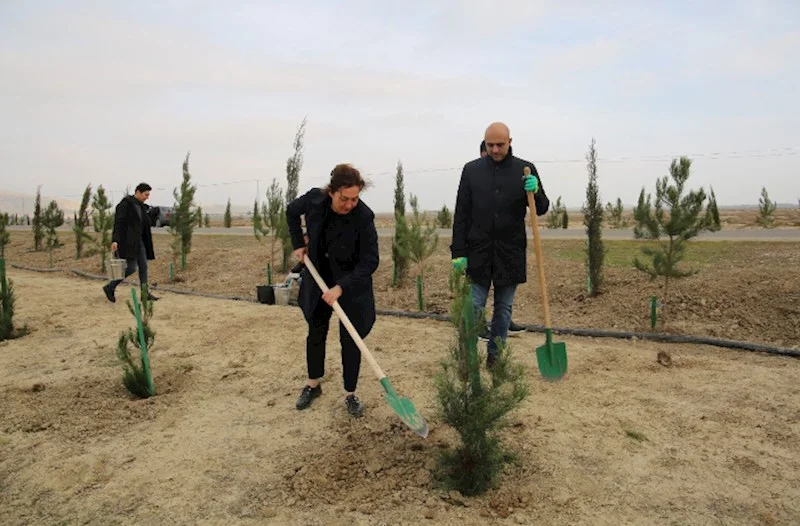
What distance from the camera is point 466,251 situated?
4000mm

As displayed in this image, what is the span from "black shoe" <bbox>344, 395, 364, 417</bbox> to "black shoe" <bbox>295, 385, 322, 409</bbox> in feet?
1.01

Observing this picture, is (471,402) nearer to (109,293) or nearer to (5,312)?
(5,312)

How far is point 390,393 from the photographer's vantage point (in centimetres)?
303

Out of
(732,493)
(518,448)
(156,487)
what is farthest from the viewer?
(518,448)

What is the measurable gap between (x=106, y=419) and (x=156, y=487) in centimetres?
107

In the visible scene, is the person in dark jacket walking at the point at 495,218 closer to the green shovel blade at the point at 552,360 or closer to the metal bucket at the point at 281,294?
the green shovel blade at the point at 552,360

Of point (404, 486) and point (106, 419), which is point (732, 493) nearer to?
point (404, 486)

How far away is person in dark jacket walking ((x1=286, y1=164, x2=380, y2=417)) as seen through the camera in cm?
336

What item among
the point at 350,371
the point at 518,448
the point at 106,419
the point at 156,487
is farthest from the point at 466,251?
the point at 106,419

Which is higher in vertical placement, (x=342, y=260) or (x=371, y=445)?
(x=342, y=260)

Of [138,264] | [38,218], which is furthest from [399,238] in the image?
[38,218]

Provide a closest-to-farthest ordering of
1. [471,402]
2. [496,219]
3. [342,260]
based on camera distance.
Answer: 1. [471,402]
2. [342,260]
3. [496,219]

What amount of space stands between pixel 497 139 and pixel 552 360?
160 centimetres

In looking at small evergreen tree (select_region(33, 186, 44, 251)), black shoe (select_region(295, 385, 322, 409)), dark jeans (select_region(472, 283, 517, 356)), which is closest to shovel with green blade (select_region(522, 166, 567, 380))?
dark jeans (select_region(472, 283, 517, 356))
